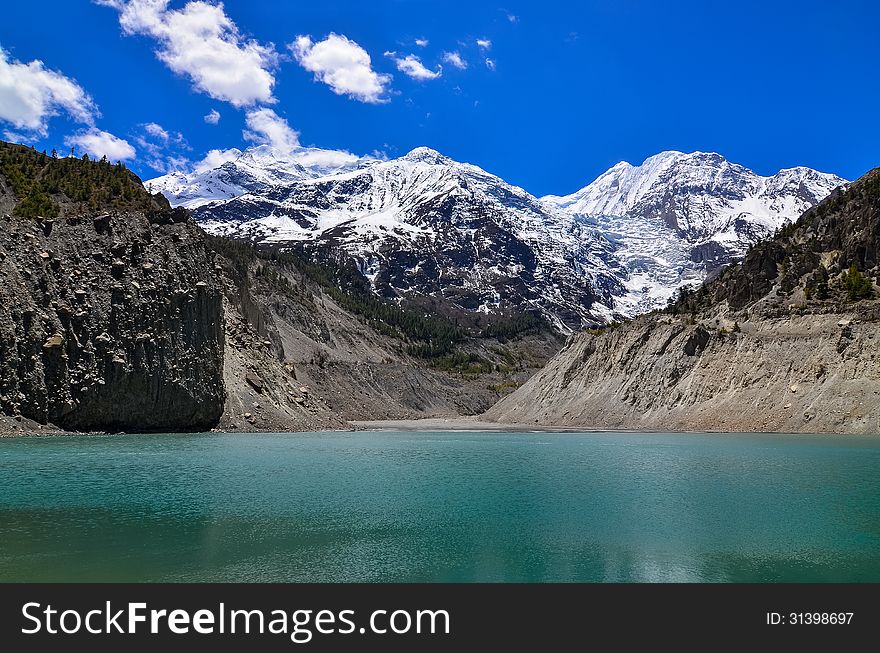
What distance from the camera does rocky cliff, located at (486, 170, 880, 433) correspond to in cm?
7069

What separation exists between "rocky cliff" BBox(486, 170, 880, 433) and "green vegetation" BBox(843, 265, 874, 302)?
0.53ft

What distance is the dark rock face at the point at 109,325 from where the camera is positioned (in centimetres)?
5550

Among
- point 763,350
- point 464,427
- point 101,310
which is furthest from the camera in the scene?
point 464,427

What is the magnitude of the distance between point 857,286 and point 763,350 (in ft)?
42.3

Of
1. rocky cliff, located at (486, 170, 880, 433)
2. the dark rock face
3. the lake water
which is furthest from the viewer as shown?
rocky cliff, located at (486, 170, 880, 433)

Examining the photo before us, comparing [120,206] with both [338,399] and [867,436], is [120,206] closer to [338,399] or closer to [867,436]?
[338,399]

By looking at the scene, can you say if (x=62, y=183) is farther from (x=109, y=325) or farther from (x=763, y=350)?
(x=763, y=350)

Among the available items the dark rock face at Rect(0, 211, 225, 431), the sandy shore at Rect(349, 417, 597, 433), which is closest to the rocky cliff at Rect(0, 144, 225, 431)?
the dark rock face at Rect(0, 211, 225, 431)

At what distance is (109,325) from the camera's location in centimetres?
6062

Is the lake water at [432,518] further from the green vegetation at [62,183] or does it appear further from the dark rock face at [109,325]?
the green vegetation at [62,183]

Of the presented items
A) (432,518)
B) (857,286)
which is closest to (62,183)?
(432,518)

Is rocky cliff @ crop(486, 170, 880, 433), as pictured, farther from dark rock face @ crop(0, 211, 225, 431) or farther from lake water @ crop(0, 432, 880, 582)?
dark rock face @ crop(0, 211, 225, 431)
